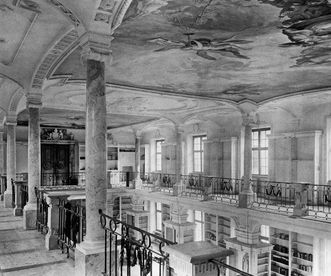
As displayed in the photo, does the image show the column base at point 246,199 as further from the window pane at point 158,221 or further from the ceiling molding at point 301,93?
the window pane at point 158,221

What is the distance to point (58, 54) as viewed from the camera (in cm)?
723

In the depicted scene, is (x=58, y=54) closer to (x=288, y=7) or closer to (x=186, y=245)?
(x=288, y=7)

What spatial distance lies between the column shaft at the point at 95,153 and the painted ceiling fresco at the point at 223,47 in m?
1.33

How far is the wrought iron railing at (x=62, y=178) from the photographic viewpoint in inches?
866

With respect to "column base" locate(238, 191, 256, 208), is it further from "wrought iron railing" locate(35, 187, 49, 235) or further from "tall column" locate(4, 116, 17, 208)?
"tall column" locate(4, 116, 17, 208)

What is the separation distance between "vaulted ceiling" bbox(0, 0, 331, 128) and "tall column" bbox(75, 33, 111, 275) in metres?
0.39

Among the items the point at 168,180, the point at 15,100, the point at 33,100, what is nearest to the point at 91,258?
the point at 33,100

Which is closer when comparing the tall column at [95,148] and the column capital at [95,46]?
the tall column at [95,148]

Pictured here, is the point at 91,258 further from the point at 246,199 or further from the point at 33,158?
the point at 246,199

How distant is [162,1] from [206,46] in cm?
238

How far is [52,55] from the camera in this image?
7.30 meters

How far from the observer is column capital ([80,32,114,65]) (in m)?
4.80

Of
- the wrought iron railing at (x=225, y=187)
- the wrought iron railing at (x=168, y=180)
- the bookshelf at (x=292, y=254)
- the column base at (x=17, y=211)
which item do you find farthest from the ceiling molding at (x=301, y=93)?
the wrought iron railing at (x=168, y=180)

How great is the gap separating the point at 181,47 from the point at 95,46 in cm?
288
